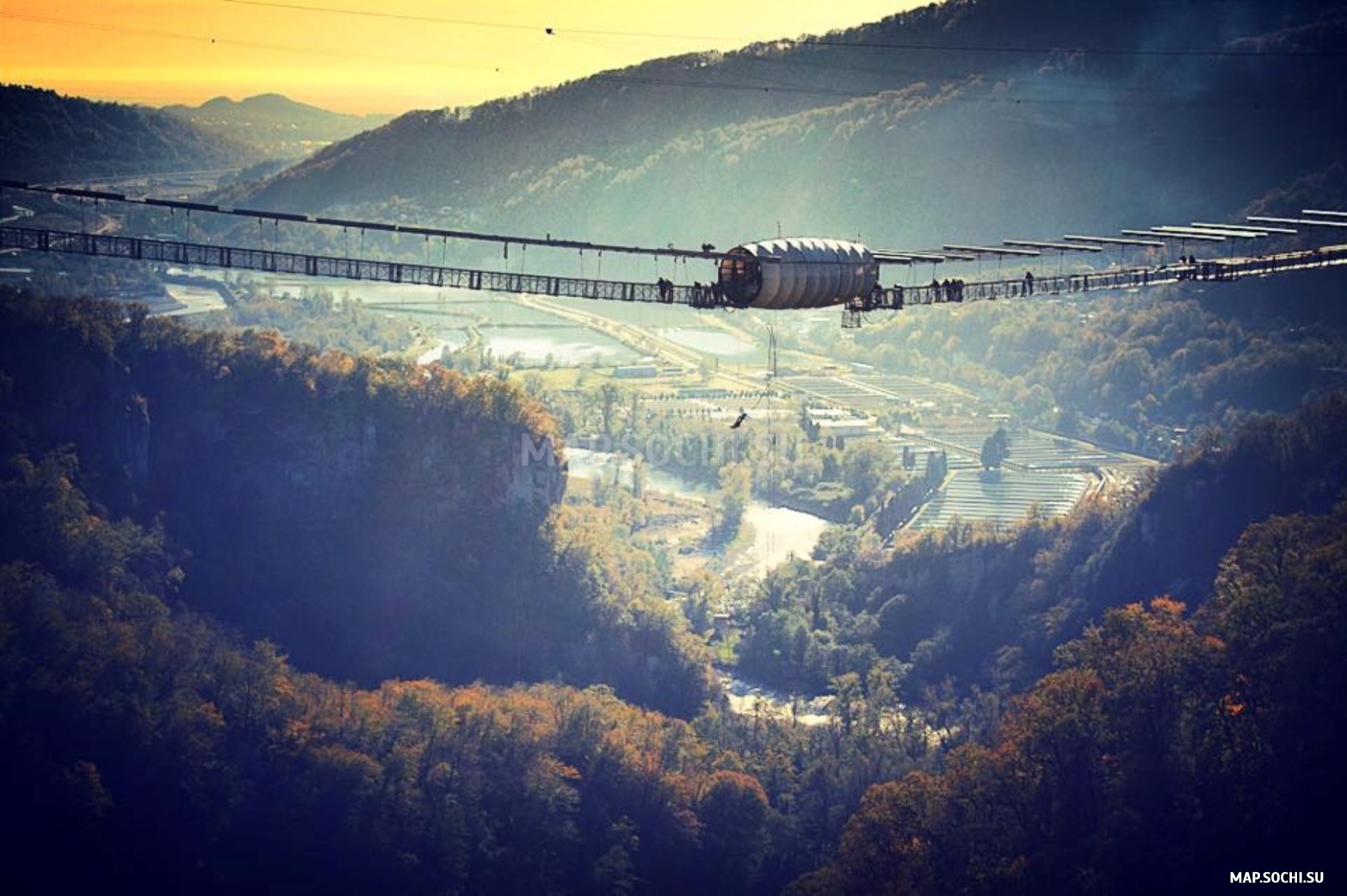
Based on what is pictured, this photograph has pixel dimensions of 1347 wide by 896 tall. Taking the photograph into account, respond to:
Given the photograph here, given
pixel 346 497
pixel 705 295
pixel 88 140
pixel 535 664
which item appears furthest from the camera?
pixel 88 140

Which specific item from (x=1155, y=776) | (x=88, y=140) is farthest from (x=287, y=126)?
(x=1155, y=776)

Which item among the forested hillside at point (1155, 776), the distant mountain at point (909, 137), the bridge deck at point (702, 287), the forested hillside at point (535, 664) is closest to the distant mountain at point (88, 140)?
the distant mountain at point (909, 137)

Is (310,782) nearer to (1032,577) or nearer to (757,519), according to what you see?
(1032,577)

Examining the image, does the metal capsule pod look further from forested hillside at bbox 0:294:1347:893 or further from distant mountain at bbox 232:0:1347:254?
distant mountain at bbox 232:0:1347:254

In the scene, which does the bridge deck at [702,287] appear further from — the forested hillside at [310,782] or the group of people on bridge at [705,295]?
the forested hillside at [310,782]

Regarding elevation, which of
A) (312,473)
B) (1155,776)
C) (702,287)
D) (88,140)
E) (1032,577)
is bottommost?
(1155,776)

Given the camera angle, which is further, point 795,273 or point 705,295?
point 705,295

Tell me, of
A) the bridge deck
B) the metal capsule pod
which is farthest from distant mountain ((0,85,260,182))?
the metal capsule pod

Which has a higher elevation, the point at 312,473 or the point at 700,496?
the point at 312,473
